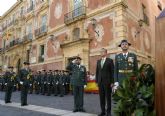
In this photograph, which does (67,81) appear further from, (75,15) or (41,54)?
(41,54)

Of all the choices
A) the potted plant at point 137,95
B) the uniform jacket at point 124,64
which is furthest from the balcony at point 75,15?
the potted plant at point 137,95

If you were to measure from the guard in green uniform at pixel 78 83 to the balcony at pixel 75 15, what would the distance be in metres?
11.1

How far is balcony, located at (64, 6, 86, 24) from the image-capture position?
18616 millimetres

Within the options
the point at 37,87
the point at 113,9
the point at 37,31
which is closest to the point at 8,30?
the point at 37,31

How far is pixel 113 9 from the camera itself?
1630 centimetres

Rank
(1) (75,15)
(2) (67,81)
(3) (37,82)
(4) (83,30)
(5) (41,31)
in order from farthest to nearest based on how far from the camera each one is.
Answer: (5) (41,31) → (1) (75,15) → (4) (83,30) → (3) (37,82) → (2) (67,81)

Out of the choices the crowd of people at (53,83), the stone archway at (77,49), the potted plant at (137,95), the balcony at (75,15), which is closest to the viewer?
the potted plant at (137,95)

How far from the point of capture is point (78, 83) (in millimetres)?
7402

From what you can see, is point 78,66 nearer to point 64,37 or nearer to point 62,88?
point 62,88

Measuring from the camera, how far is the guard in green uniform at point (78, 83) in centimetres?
712

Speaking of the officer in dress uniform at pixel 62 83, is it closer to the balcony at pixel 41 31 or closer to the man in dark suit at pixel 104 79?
the man in dark suit at pixel 104 79

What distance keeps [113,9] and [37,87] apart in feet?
24.3

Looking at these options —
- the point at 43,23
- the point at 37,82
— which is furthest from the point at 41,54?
the point at 37,82

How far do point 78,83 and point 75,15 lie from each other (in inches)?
502
